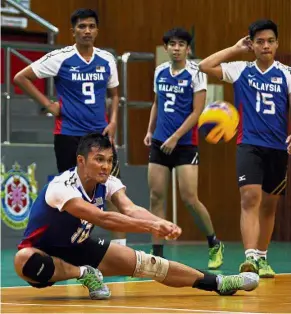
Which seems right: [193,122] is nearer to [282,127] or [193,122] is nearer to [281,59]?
[282,127]

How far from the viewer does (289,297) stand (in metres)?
7.02

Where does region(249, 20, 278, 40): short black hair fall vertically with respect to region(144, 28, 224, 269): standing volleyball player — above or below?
above

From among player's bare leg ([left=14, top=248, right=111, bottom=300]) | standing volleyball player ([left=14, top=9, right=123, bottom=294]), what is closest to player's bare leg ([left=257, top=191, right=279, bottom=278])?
standing volleyball player ([left=14, top=9, right=123, bottom=294])

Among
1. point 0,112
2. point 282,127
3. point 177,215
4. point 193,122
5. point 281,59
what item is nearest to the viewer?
point 282,127

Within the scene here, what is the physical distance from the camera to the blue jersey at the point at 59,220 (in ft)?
22.0

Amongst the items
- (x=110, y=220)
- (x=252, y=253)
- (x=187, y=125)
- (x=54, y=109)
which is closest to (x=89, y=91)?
(x=54, y=109)

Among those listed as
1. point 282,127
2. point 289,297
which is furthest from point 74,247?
point 282,127

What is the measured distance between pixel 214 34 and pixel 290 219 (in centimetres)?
298

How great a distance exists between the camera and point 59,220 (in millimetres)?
6766

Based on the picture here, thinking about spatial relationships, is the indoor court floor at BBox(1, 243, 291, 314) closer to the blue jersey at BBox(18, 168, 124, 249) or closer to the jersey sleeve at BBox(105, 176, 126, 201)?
the blue jersey at BBox(18, 168, 124, 249)

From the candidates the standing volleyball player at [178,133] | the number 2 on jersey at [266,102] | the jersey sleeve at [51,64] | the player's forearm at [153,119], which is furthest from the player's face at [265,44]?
the player's forearm at [153,119]

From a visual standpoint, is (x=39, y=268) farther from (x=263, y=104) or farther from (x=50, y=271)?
(x=263, y=104)

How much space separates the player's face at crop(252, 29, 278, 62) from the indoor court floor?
187 cm

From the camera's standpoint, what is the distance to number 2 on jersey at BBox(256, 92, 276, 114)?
29.4ft
